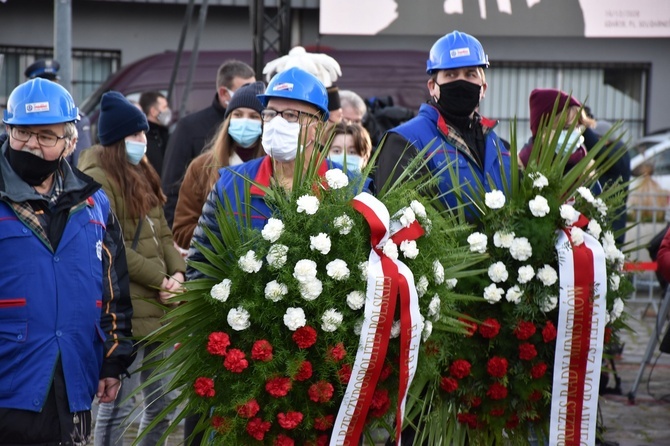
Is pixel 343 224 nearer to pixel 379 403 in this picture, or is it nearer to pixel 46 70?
pixel 379 403

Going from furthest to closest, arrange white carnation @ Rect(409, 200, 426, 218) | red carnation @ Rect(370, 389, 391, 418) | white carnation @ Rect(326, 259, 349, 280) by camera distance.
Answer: white carnation @ Rect(409, 200, 426, 218)
red carnation @ Rect(370, 389, 391, 418)
white carnation @ Rect(326, 259, 349, 280)

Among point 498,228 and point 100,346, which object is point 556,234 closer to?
point 498,228

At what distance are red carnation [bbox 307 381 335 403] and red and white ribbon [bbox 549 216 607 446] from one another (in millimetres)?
1093

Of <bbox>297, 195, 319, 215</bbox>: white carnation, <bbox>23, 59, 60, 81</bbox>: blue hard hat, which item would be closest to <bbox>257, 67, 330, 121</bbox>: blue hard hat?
<bbox>297, 195, 319, 215</bbox>: white carnation

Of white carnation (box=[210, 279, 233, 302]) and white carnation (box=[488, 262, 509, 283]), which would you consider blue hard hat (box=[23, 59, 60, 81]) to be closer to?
white carnation (box=[488, 262, 509, 283])

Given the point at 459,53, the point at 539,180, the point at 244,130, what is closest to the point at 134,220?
the point at 244,130

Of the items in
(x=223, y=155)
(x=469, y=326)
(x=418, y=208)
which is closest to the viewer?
(x=418, y=208)

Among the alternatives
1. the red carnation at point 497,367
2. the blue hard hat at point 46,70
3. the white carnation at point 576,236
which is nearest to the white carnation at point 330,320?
the red carnation at point 497,367

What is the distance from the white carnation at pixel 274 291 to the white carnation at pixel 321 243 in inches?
6.0

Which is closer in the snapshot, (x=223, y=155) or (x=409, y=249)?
(x=409, y=249)

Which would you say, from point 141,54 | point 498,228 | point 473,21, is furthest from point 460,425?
point 141,54

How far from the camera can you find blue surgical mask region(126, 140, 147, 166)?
5.43m

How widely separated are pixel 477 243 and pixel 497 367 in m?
0.44

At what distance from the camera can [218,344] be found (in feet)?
10.3
